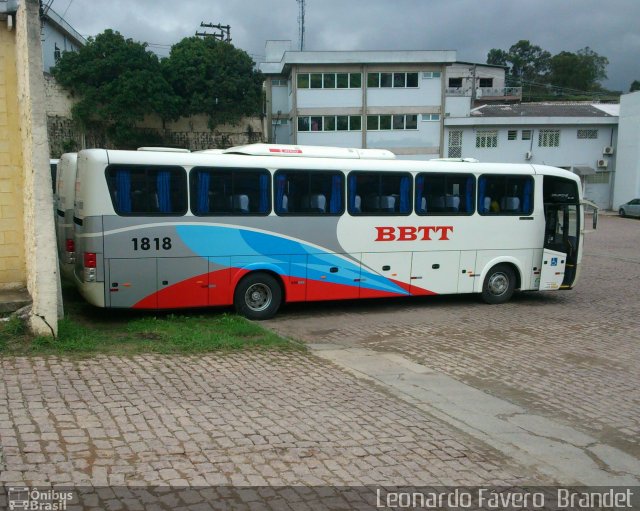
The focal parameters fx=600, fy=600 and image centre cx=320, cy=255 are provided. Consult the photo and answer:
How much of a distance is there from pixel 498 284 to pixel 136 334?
7830mm

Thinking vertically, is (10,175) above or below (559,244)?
above

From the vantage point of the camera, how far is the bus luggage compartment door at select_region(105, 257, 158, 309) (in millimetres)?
9570

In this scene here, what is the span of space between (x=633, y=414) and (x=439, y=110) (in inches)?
1481

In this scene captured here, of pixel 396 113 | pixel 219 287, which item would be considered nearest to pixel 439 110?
pixel 396 113

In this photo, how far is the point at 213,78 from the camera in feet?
127

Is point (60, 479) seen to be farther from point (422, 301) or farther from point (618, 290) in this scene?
point (618, 290)

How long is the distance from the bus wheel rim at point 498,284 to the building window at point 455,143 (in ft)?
102

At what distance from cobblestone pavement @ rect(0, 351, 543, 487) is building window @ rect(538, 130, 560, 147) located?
40944 mm

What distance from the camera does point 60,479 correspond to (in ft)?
13.3

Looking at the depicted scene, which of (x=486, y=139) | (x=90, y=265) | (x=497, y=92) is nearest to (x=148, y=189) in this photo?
(x=90, y=265)

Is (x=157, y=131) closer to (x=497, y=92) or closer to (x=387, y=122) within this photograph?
(x=387, y=122)

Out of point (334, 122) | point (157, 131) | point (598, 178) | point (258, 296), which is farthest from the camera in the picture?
point (598, 178)

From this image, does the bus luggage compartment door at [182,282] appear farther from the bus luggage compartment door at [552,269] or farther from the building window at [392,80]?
the building window at [392,80]

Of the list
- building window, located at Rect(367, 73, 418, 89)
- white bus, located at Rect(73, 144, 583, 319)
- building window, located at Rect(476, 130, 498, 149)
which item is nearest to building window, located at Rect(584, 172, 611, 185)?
building window, located at Rect(476, 130, 498, 149)
